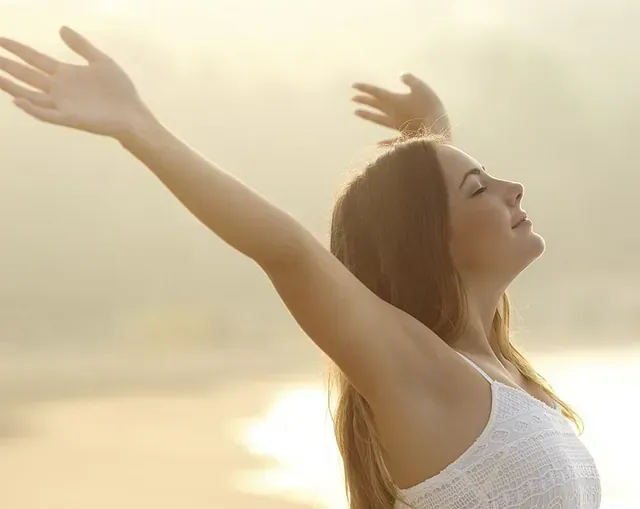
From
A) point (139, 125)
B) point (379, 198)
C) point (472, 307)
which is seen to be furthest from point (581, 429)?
point (139, 125)

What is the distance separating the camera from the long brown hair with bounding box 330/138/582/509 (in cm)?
161

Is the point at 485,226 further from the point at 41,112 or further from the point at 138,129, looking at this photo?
the point at 41,112

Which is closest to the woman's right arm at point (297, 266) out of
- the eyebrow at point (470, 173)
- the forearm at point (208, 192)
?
the forearm at point (208, 192)

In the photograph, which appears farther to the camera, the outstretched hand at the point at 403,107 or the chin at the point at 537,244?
the outstretched hand at the point at 403,107

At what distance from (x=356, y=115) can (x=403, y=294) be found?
67 cm

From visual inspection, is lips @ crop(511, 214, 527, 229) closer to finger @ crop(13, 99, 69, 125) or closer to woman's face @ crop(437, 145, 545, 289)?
woman's face @ crop(437, 145, 545, 289)

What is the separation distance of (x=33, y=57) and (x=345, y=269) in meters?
0.56

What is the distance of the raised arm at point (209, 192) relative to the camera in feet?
3.96

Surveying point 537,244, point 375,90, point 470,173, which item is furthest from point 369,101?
point 537,244

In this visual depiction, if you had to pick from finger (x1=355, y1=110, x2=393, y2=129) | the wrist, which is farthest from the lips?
the wrist

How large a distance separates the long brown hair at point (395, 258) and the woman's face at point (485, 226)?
0.03 meters

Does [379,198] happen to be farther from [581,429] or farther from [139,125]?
[581,429]

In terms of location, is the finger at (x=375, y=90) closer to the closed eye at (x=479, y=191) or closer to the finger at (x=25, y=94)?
the closed eye at (x=479, y=191)

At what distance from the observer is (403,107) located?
2146mm
